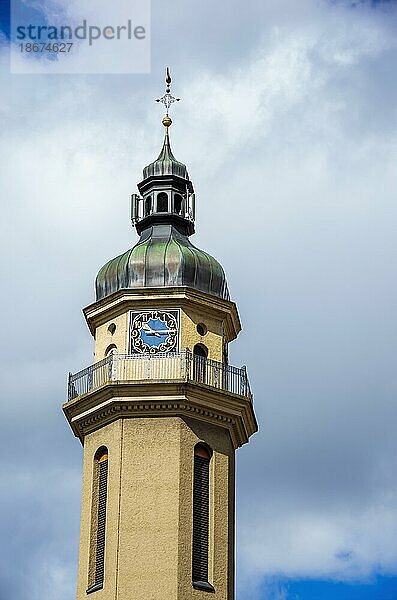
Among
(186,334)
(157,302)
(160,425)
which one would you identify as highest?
(157,302)

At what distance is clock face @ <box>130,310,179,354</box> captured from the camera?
4878 centimetres

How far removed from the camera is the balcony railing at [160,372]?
47.9 metres

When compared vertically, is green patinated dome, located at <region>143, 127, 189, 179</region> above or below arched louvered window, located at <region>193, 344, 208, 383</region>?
above

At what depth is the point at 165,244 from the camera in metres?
51.1

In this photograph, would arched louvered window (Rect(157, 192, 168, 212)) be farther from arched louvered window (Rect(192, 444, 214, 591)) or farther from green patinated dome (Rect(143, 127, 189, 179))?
arched louvered window (Rect(192, 444, 214, 591))

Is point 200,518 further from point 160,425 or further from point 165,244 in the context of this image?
point 165,244

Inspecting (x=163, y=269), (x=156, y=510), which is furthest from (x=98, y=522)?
(x=163, y=269)

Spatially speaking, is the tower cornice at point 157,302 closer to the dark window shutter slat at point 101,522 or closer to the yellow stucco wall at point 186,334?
the yellow stucco wall at point 186,334

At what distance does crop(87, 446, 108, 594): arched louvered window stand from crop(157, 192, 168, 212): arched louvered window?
9.01m

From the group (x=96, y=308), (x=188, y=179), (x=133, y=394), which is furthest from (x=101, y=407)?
(x=188, y=179)

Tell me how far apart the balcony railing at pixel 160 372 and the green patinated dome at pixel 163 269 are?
9.16 feet

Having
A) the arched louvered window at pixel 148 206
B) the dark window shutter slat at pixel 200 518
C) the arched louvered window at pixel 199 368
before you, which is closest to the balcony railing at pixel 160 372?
the arched louvered window at pixel 199 368

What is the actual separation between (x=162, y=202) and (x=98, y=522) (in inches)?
452

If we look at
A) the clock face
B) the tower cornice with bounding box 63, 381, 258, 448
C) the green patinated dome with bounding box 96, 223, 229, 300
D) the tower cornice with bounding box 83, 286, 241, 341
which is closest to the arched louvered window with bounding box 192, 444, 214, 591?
the tower cornice with bounding box 63, 381, 258, 448
